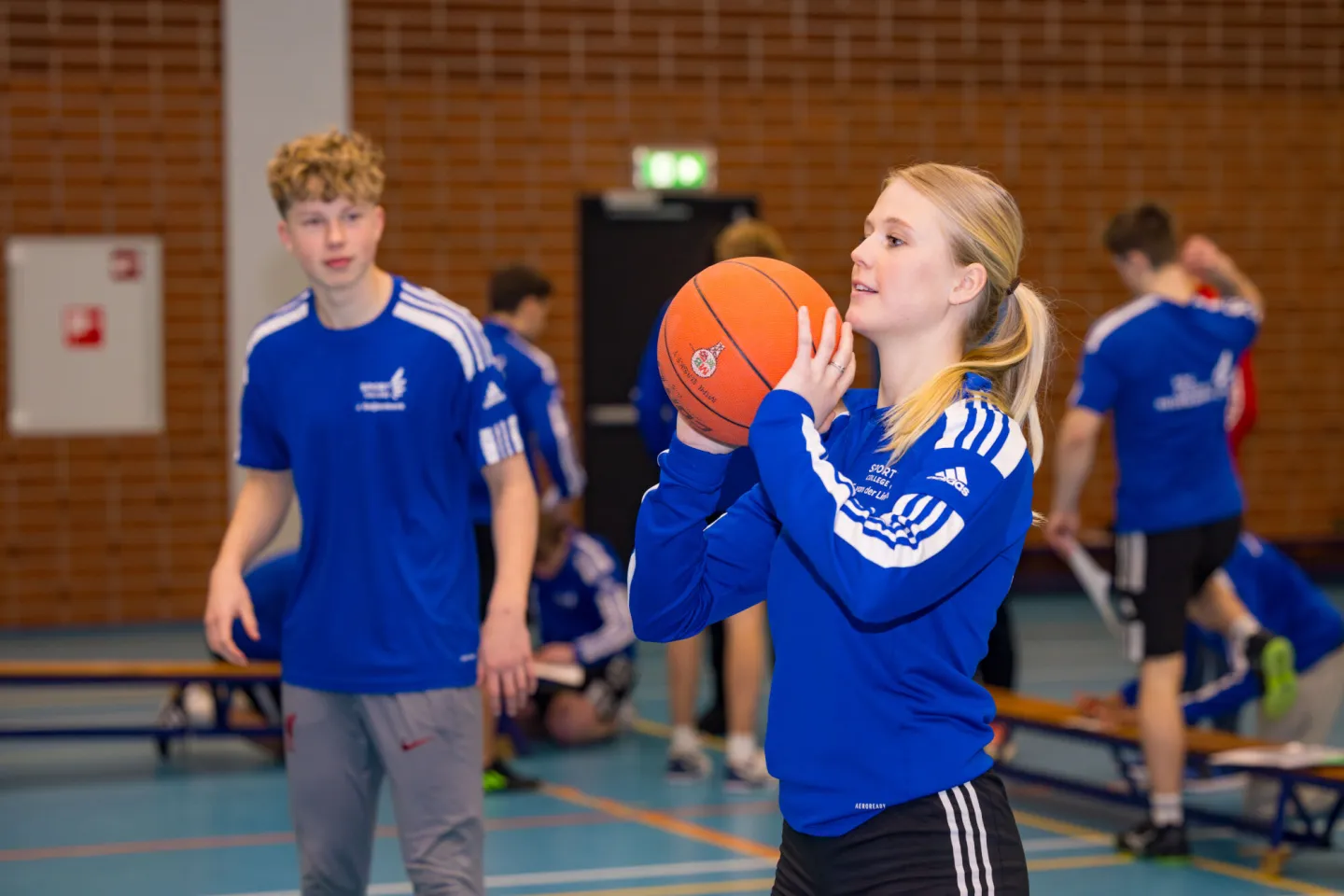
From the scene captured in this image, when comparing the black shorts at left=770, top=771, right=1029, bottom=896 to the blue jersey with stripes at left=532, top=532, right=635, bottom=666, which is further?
the blue jersey with stripes at left=532, top=532, right=635, bottom=666

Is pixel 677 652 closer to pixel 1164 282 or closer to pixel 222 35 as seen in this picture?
pixel 1164 282

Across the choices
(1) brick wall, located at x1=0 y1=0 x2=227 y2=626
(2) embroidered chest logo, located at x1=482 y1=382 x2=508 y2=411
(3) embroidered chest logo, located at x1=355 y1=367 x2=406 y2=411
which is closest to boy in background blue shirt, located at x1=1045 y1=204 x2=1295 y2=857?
(2) embroidered chest logo, located at x1=482 y1=382 x2=508 y2=411

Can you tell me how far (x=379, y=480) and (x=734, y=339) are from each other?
1195mm

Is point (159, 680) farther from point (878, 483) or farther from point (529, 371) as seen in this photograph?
point (878, 483)

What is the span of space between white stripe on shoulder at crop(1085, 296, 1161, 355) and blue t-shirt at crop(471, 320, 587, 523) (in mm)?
2180

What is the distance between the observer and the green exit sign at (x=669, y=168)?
1062 centimetres

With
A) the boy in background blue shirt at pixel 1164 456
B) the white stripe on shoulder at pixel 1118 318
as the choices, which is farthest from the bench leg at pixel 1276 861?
the white stripe on shoulder at pixel 1118 318

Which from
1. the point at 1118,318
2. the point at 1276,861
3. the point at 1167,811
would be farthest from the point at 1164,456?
the point at 1276,861

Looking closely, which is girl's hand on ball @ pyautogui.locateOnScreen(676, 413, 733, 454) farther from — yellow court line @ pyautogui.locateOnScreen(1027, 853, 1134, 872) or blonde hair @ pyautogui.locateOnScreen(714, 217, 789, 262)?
blonde hair @ pyautogui.locateOnScreen(714, 217, 789, 262)

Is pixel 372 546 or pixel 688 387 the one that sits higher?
pixel 688 387

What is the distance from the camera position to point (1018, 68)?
11320mm

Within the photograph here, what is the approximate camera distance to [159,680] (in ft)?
20.9

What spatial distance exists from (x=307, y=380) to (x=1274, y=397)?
32.0ft

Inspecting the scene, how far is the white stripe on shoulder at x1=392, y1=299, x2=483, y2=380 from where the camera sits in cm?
342
